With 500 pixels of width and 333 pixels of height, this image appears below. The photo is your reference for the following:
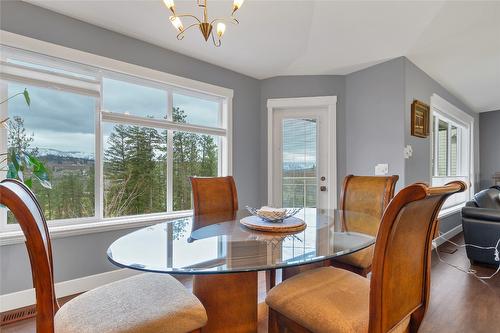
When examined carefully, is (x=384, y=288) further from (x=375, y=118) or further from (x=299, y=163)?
(x=299, y=163)

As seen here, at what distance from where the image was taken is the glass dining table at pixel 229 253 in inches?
41.8

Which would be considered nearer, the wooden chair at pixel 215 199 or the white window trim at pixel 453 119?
the wooden chair at pixel 215 199

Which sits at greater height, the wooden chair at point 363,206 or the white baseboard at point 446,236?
the wooden chair at point 363,206

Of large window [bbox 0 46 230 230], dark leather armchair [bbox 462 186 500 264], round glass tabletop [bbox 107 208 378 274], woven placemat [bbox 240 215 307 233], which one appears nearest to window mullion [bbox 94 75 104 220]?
large window [bbox 0 46 230 230]

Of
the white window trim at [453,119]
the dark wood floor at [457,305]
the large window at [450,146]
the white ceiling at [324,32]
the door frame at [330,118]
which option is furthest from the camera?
the large window at [450,146]

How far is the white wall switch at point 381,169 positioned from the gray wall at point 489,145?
14.9 ft

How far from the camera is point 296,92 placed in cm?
A: 377

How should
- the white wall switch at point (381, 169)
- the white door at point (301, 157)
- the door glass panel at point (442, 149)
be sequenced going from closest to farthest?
the white wall switch at point (381, 169) → the white door at point (301, 157) → the door glass panel at point (442, 149)

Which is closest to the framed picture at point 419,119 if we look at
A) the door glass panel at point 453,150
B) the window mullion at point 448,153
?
the window mullion at point 448,153

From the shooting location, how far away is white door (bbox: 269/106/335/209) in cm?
376

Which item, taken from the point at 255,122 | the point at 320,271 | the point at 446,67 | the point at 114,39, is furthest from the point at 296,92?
the point at 320,271

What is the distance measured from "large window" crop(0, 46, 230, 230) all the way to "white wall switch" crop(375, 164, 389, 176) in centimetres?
199

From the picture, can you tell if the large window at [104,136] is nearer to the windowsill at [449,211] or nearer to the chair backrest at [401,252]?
the chair backrest at [401,252]

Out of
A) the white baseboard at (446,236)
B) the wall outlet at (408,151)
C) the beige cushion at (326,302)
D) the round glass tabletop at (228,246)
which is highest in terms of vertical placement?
the wall outlet at (408,151)
